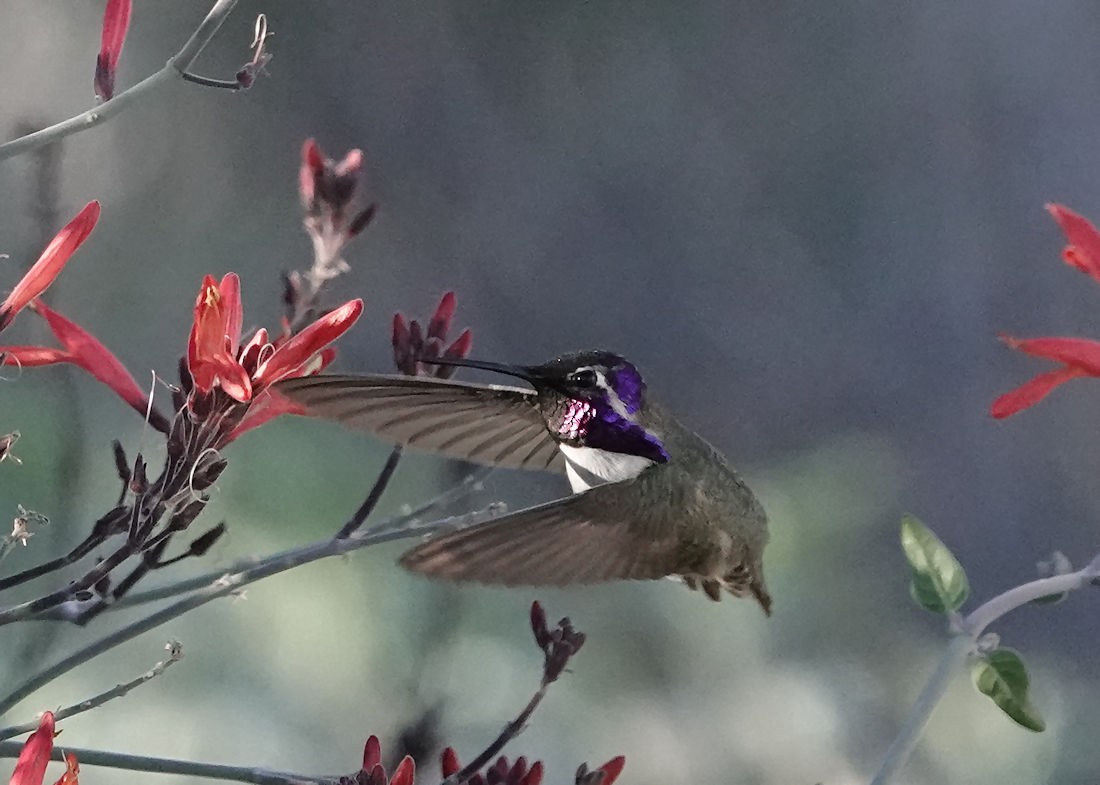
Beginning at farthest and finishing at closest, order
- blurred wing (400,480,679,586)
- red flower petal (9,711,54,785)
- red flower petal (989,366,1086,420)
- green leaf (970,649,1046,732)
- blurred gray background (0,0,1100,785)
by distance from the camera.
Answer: blurred gray background (0,0,1100,785) < green leaf (970,649,1046,732) < red flower petal (989,366,1086,420) < blurred wing (400,480,679,586) < red flower petal (9,711,54,785)

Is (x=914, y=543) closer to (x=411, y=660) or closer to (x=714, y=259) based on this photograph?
(x=714, y=259)

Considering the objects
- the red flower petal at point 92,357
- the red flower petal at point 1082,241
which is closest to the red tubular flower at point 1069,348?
the red flower petal at point 1082,241

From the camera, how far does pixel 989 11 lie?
1.24 metres

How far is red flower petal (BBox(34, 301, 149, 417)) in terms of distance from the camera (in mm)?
644

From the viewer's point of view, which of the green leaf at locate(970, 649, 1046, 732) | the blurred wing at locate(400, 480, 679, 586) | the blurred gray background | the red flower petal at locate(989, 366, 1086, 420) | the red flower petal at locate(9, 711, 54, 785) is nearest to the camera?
the red flower petal at locate(9, 711, 54, 785)

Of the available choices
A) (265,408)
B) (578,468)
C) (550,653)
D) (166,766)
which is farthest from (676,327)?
(166,766)

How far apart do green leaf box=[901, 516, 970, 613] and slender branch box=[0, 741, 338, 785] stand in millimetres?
499

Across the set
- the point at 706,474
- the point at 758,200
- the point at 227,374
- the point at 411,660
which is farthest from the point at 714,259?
the point at 227,374

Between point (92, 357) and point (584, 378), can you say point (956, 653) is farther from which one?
point (92, 357)

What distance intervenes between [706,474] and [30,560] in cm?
71

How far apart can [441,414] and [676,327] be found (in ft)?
1.82

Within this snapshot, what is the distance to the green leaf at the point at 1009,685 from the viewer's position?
0.80 m

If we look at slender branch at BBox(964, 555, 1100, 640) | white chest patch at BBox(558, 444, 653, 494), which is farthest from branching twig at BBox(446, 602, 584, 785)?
slender branch at BBox(964, 555, 1100, 640)

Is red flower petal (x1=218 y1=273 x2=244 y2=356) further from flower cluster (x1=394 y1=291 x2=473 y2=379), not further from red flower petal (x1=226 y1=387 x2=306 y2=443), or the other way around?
flower cluster (x1=394 y1=291 x2=473 y2=379)
